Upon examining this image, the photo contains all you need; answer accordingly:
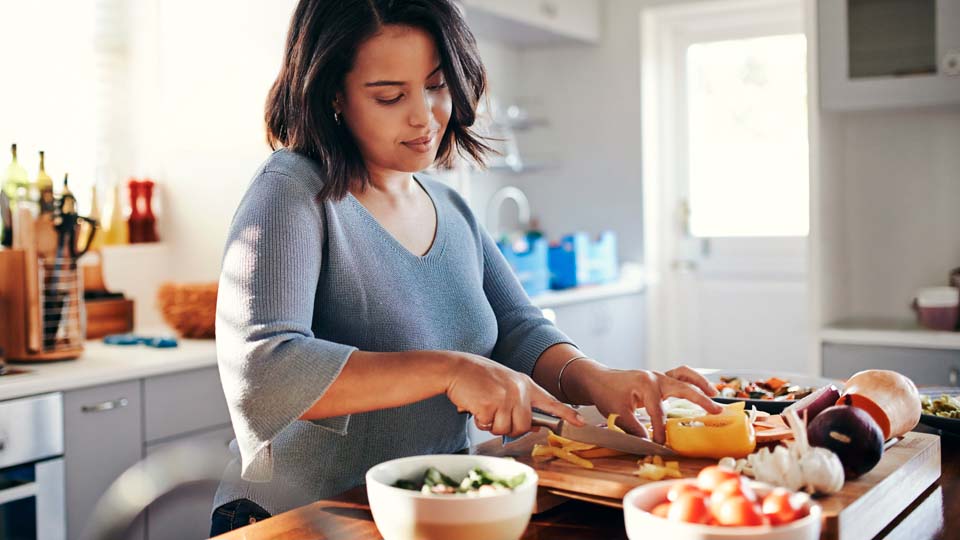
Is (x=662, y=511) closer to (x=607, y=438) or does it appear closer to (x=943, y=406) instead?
(x=607, y=438)

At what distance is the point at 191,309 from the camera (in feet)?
9.30

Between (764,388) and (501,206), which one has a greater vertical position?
(501,206)

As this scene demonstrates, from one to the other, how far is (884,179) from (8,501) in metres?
2.85

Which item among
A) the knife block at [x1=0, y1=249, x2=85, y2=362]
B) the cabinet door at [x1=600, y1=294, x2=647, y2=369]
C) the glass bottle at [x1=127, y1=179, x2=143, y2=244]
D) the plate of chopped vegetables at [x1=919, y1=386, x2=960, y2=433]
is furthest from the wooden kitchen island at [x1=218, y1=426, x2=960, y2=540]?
the cabinet door at [x1=600, y1=294, x2=647, y2=369]

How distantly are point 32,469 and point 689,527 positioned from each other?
5.86ft

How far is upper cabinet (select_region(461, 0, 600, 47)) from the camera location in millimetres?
3881

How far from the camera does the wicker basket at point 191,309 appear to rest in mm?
2836

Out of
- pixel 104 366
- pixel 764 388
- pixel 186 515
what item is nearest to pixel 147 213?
pixel 104 366

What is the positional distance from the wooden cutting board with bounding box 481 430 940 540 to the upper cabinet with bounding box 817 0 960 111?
218 centimetres

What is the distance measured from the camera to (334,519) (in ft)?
3.62

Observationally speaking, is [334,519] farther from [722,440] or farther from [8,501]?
[8,501]

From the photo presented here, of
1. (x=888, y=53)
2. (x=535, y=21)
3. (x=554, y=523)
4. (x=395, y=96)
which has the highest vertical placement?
(x=535, y=21)

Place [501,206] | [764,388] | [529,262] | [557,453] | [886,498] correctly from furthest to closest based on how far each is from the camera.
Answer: [501,206]
[529,262]
[764,388]
[557,453]
[886,498]

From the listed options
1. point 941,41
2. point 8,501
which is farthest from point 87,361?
point 941,41
